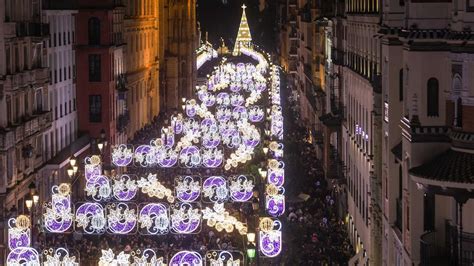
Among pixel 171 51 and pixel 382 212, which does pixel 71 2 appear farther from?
pixel 171 51

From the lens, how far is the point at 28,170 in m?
60.3

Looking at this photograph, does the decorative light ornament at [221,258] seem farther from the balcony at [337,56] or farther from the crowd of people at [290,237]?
the balcony at [337,56]

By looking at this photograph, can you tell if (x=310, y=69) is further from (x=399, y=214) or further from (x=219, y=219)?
(x=399, y=214)

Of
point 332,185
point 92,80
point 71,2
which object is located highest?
point 71,2

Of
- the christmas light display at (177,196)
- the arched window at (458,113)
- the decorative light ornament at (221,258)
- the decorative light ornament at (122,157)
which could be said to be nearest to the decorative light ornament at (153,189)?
the christmas light display at (177,196)

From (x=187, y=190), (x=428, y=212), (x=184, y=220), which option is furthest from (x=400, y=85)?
(x=187, y=190)

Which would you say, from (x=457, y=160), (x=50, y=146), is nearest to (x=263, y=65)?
(x=50, y=146)

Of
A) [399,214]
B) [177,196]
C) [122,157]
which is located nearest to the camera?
[399,214]

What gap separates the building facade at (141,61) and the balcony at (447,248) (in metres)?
60.8

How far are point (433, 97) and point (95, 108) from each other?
54697 millimetres

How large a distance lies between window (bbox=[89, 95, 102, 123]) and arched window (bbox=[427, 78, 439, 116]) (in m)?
54.4

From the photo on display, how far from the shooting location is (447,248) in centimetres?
2753

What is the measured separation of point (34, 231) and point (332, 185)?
2422 cm

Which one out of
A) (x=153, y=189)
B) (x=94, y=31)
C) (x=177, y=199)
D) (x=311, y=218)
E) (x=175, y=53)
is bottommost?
(x=311, y=218)
